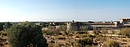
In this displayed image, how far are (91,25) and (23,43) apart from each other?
256ft

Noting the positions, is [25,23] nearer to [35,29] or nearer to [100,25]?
[35,29]

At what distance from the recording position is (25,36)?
20406 mm

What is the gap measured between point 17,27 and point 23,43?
1970 millimetres

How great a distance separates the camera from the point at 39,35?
20859 millimetres

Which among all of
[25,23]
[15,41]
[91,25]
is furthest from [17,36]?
[91,25]

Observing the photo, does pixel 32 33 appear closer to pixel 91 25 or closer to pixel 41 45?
pixel 41 45

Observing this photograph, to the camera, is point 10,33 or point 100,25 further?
point 100,25

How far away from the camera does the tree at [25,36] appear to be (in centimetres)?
2025

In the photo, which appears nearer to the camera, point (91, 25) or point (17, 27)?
point (17, 27)

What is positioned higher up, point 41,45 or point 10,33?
point 10,33

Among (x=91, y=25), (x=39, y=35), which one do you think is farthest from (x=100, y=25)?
(x=39, y=35)

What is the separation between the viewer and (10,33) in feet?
68.8

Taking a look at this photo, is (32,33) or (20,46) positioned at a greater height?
(32,33)

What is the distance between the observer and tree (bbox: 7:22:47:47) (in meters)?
20.2
